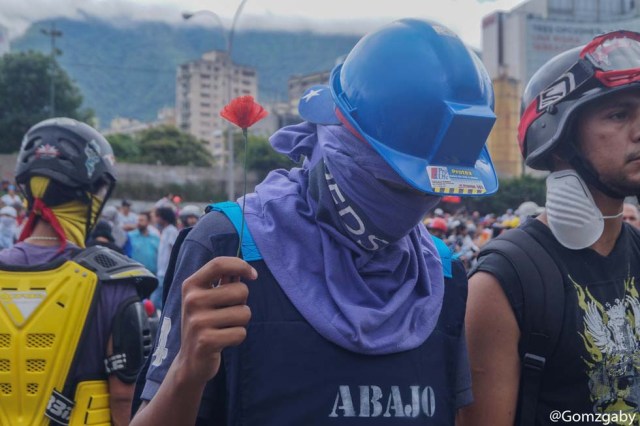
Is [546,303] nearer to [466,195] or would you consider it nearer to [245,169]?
[466,195]

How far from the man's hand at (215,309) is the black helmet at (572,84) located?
1.68 metres

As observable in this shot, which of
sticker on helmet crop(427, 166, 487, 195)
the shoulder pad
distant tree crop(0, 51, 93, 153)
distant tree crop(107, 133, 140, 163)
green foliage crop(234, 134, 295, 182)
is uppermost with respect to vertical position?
distant tree crop(0, 51, 93, 153)

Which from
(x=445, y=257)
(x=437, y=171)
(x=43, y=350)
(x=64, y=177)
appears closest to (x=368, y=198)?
(x=437, y=171)

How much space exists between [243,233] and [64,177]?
5.67 feet

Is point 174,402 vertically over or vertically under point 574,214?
under

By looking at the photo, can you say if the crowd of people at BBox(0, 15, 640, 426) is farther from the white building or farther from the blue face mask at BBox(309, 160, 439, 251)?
the white building

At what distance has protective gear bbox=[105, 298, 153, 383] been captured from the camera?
9.64 feet

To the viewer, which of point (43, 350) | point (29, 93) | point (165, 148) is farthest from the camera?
point (165, 148)

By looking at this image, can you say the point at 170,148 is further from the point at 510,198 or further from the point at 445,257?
the point at 445,257

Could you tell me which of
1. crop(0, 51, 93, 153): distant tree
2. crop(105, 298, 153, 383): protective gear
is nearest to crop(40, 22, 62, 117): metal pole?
crop(0, 51, 93, 153): distant tree

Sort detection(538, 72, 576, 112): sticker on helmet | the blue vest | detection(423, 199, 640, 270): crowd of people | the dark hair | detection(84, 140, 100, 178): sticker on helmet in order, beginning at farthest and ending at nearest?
the dark hair < detection(423, 199, 640, 270): crowd of people < detection(84, 140, 100, 178): sticker on helmet < detection(538, 72, 576, 112): sticker on helmet < the blue vest

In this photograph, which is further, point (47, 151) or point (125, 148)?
point (125, 148)

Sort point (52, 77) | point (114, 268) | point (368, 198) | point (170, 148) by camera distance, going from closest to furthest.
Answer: point (368, 198), point (114, 268), point (52, 77), point (170, 148)

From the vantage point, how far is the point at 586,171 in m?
2.77
